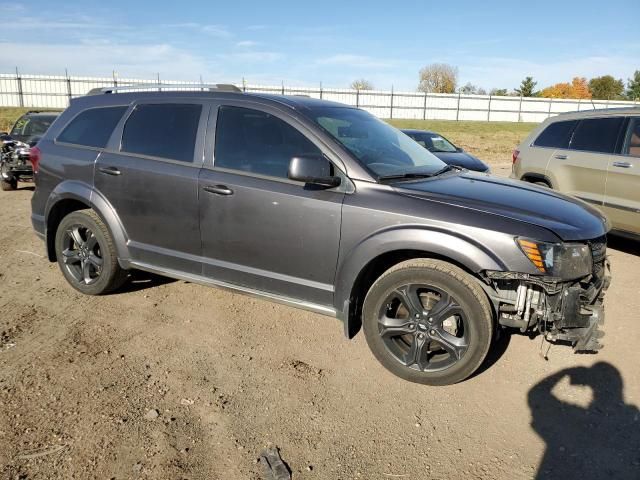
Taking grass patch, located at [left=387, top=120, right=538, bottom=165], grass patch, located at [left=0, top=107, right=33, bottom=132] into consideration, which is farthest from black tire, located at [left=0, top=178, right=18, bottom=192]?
grass patch, located at [left=0, top=107, right=33, bottom=132]

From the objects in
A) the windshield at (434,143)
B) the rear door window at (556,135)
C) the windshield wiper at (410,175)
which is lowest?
A: the windshield at (434,143)

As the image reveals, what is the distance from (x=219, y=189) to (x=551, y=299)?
2.42 m

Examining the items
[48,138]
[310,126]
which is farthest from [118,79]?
[310,126]

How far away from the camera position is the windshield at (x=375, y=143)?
382 centimetres

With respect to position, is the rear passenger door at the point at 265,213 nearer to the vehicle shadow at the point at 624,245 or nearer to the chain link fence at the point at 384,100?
the vehicle shadow at the point at 624,245

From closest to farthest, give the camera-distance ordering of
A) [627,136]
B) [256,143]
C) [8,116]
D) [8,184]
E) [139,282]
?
[256,143], [139,282], [627,136], [8,184], [8,116]

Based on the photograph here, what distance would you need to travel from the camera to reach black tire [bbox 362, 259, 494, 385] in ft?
10.6

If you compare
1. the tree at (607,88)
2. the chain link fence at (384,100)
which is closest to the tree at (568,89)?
the tree at (607,88)

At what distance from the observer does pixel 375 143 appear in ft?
13.7

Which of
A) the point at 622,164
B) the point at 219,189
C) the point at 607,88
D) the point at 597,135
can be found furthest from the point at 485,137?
the point at 607,88

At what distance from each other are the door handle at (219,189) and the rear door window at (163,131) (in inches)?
13.2

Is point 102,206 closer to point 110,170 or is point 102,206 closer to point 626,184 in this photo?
point 110,170

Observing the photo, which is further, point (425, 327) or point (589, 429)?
point (425, 327)

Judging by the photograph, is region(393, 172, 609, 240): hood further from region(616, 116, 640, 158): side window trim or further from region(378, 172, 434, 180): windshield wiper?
region(616, 116, 640, 158): side window trim
